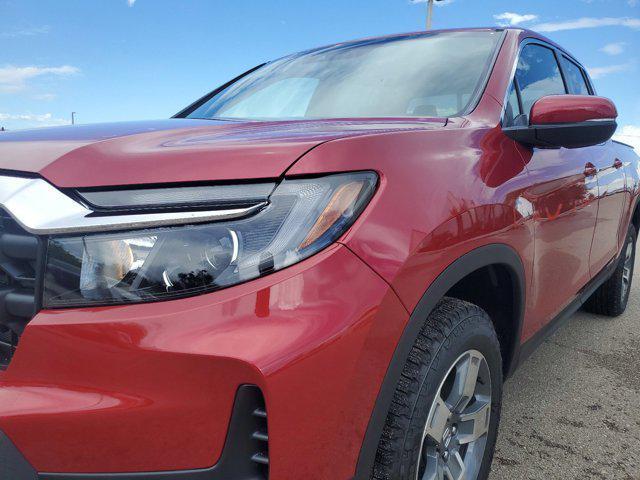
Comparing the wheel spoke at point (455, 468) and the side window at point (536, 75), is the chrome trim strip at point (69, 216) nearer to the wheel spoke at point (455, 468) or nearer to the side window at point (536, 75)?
the wheel spoke at point (455, 468)

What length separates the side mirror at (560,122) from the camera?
184cm

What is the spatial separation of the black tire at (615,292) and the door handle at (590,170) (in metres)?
1.51

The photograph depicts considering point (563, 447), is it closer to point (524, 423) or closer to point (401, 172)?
point (524, 423)

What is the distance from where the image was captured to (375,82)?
7.30 ft

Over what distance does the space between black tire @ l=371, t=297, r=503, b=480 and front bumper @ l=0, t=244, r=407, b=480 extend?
0.27m

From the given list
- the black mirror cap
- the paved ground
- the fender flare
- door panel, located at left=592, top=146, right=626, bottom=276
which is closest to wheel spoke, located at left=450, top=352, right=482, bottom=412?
the fender flare

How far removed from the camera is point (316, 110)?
2225mm

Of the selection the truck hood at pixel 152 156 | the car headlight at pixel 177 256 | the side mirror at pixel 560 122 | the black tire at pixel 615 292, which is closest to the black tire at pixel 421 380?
the car headlight at pixel 177 256

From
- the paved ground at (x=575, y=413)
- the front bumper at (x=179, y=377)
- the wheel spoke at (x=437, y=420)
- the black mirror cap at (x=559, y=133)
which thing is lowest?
the paved ground at (x=575, y=413)

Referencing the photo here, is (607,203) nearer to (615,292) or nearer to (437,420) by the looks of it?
(615,292)

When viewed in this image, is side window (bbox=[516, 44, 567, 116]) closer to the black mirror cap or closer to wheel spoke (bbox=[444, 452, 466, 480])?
the black mirror cap

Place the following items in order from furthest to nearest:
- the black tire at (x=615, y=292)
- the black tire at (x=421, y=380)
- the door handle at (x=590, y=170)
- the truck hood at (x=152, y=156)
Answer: the black tire at (x=615, y=292)
the door handle at (x=590, y=170)
the black tire at (x=421, y=380)
the truck hood at (x=152, y=156)

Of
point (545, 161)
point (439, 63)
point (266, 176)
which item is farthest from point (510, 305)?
point (266, 176)

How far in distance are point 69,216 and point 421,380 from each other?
2.93 ft
